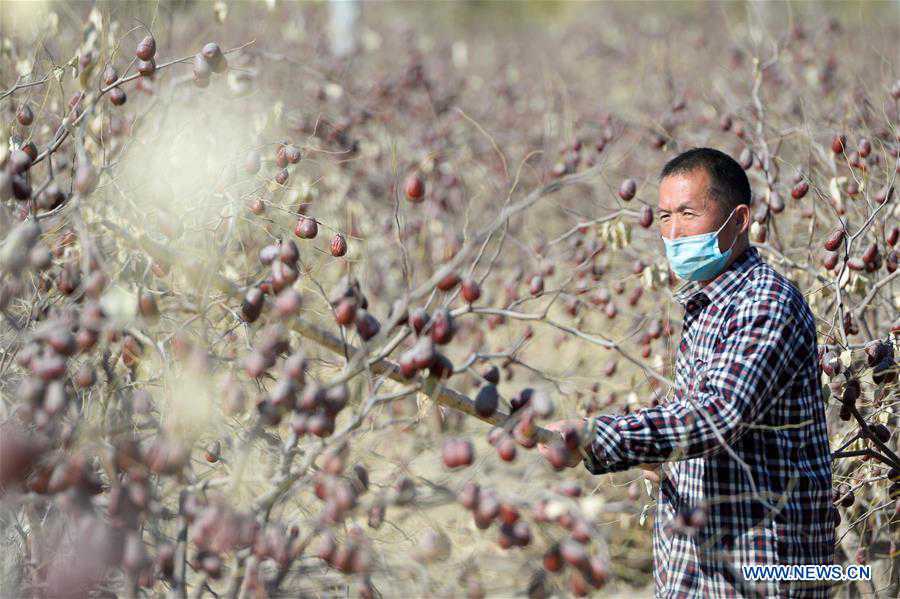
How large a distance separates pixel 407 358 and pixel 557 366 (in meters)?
4.93

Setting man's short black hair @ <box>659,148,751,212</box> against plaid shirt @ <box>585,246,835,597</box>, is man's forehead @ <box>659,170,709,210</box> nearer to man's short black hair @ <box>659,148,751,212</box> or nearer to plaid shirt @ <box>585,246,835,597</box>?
man's short black hair @ <box>659,148,751,212</box>

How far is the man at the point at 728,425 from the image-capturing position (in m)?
2.12

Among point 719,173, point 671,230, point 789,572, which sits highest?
point 719,173

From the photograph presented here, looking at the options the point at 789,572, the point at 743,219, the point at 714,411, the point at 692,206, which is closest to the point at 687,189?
the point at 692,206

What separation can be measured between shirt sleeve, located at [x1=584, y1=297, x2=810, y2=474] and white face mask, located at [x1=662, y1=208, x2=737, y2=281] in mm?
306

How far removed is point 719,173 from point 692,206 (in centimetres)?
11

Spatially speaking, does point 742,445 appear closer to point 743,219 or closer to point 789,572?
point 789,572

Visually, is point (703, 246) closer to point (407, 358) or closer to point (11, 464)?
point (407, 358)

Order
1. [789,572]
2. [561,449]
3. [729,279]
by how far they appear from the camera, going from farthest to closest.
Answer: [729,279] < [789,572] < [561,449]

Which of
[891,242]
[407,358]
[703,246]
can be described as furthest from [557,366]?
[407,358]

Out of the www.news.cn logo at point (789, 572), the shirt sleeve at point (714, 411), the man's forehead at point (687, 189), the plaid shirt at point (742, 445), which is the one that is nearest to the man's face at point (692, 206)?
the man's forehead at point (687, 189)

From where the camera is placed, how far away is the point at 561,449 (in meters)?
2.00

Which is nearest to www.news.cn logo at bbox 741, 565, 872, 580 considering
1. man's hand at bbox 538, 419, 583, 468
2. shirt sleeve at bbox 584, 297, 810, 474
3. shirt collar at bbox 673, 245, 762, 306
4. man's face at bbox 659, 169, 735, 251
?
shirt sleeve at bbox 584, 297, 810, 474

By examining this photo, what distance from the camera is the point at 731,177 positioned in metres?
2.50
